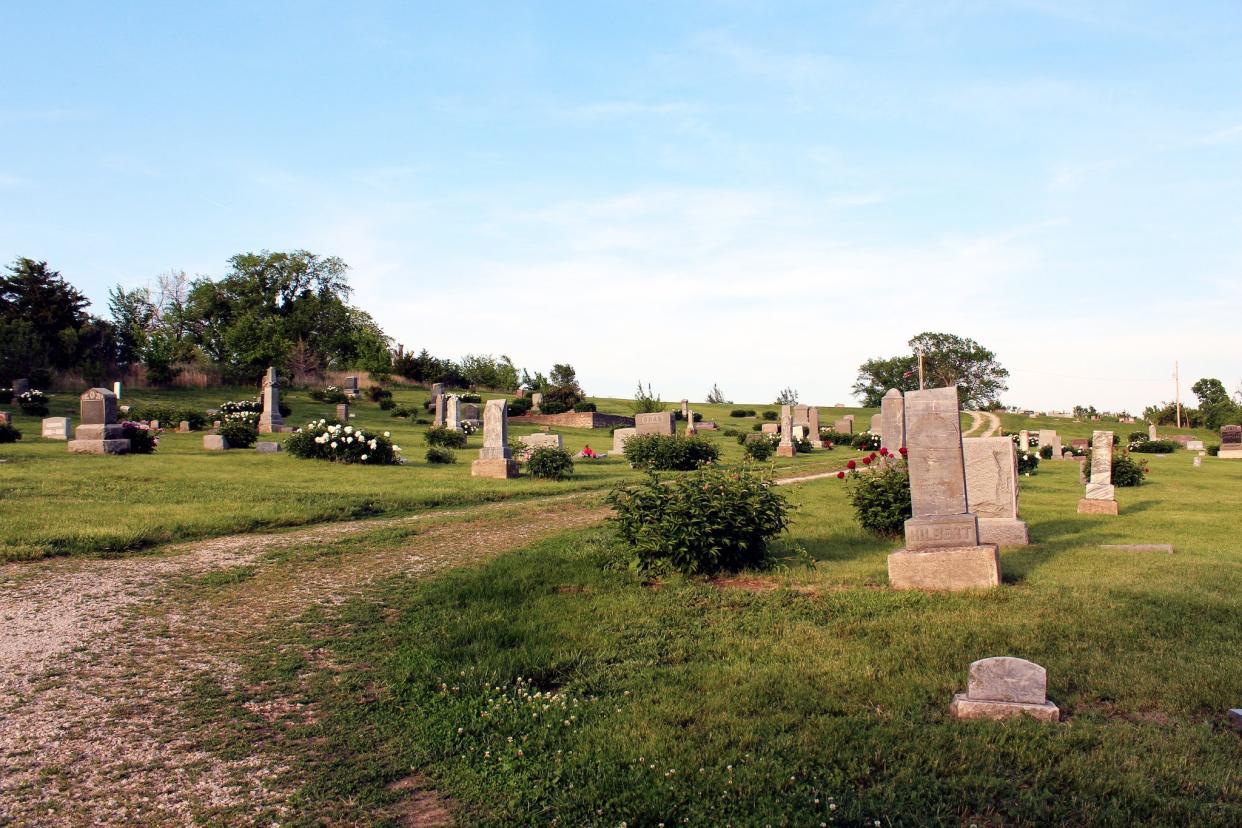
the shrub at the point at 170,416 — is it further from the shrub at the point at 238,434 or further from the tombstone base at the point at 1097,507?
the tombstone base at the point at 1097,507

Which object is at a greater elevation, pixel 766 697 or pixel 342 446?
pixel 342 446

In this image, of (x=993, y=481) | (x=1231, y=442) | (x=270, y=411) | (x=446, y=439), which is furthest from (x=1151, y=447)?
(x=270, y=411)

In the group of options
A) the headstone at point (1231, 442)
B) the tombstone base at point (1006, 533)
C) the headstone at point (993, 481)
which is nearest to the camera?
the tombstone base at point (1006, 533)

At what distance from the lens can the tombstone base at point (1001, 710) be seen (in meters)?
4.62

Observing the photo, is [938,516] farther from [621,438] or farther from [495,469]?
[621,438]

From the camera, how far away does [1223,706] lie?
190 inches

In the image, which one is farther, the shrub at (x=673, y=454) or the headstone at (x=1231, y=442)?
the headstone at (x=1231, y=442)

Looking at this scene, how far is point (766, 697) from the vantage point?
504 centimetres

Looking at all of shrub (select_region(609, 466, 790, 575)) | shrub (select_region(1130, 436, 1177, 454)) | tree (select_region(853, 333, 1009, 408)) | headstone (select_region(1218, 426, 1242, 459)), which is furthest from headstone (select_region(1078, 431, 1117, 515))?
tree (select_region(853, 333, 1009, 408))

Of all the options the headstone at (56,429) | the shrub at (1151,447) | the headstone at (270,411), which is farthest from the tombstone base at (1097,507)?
the shrub at (1151,447)

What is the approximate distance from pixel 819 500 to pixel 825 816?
13.5m

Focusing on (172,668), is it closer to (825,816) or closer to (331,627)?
(331,627)

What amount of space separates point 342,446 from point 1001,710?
19829mm

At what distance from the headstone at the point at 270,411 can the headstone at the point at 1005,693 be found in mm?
34211
